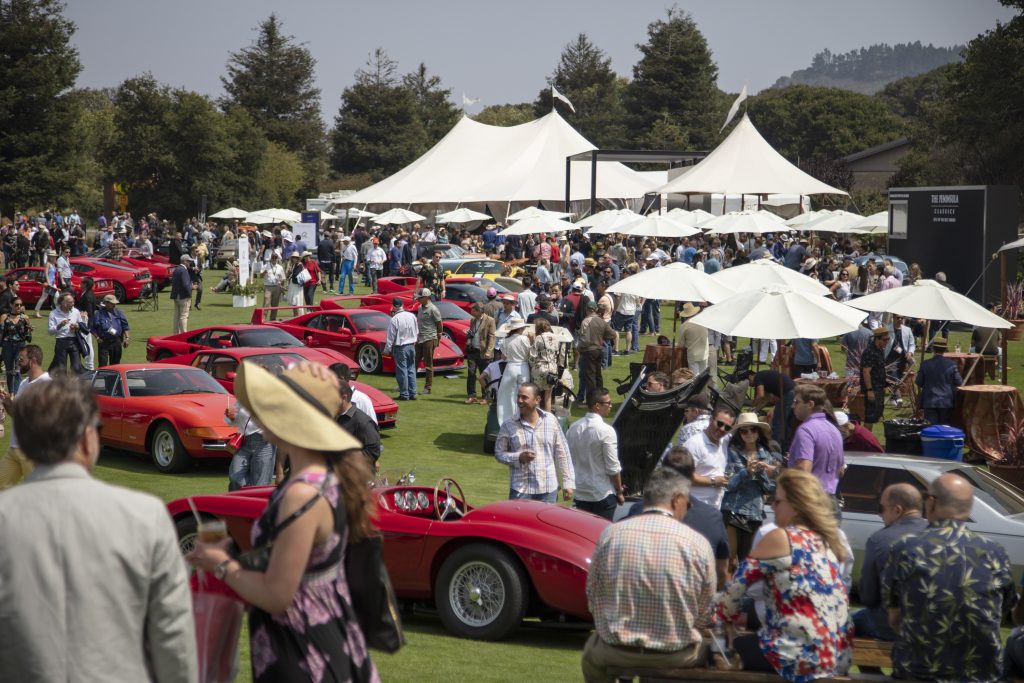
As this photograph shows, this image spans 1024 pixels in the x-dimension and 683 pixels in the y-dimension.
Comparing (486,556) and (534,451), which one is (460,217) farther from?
(486,556)

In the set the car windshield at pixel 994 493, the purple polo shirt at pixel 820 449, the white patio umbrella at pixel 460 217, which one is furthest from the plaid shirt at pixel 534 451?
the white patio umbrella at pixel 460 217

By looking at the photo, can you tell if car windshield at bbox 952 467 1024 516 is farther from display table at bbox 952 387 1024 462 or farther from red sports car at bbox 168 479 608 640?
display table at bbox 952 387 1024 462

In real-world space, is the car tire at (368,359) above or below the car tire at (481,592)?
A: above

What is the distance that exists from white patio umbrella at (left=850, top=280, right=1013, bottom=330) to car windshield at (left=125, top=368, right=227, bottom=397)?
857 cm

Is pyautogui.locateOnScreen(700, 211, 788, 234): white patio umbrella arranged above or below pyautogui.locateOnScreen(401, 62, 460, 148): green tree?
below

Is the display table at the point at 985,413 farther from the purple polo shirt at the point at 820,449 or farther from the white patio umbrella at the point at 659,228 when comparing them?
the white patio umbrella at the point at 659,228

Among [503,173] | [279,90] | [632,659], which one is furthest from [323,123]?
[632,659]

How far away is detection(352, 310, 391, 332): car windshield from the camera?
73.6 feet

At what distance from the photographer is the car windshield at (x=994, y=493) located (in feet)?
32.2

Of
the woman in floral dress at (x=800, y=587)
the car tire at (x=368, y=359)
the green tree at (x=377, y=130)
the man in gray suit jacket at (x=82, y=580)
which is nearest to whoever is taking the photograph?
the man in gray suit jacket at (x=82, y=580)

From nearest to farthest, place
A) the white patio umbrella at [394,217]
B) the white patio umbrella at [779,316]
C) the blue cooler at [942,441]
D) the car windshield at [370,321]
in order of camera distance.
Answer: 1. the white patio umbrella at [779,316]
2. the blue cooler at [942,441]
3. the car windshield at [370,321]
4. the white patio umbrella at [394,217]

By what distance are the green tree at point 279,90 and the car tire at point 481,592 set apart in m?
94.5

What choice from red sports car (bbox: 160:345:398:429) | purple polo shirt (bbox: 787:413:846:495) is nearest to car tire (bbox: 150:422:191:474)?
red sports car (bbox: 160:345:398:429)

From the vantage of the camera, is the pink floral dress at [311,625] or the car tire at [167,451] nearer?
the pink floral dress at [311,625]
